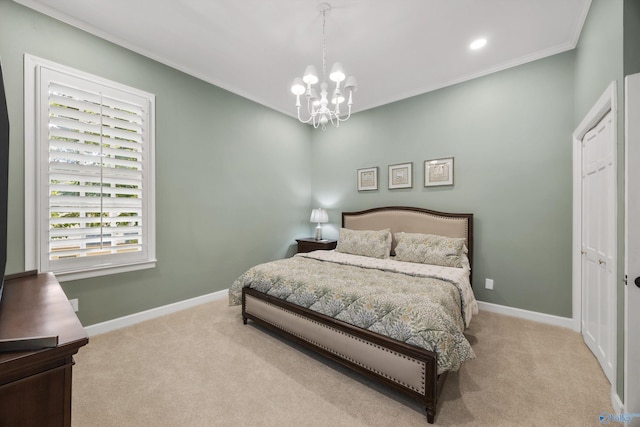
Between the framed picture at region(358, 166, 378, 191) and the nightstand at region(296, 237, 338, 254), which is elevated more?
the framed picture at region(358, 166, 378, 191)

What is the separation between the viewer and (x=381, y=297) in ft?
6.32

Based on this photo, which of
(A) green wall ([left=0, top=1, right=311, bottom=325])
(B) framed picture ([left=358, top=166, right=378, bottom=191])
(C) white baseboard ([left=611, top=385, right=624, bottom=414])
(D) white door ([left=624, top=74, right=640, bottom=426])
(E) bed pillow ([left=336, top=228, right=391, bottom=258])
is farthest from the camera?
(B) framed picture ([left=358, top=166, right=378, bottom=191])

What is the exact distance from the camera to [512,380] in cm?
192

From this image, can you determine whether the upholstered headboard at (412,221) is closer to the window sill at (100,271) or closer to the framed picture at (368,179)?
the framed picture at (368,179)

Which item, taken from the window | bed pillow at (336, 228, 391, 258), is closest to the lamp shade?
bed pillow at (336, 228, 391, 258)

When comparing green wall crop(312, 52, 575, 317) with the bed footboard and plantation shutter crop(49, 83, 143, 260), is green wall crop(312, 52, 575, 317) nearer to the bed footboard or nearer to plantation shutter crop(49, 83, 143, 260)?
the bed footboard

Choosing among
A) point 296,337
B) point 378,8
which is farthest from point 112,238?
point 378,8

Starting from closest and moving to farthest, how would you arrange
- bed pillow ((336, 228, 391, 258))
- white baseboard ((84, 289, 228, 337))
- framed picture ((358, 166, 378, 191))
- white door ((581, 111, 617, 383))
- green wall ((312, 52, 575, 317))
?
white door ((581, 111, 617, 383)) < white baseboard ((84, 289, 228, 337)) < green wall ((312, 52, 575, 317)) < bed pillow ((336, 228, 391, 258)) < framed picture ((358, 166, 378, 191))

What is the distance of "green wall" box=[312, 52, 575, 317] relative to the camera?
2785mm

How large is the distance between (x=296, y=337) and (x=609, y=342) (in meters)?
2.32

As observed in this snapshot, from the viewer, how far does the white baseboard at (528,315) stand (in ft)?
9.02

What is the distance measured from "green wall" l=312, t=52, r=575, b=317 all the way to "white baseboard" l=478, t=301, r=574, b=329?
5 centimetres

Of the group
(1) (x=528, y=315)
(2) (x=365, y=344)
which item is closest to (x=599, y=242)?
(1) (x=528, y=315)

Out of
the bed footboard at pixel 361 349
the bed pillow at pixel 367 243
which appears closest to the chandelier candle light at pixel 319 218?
the bed pillow at pixel 367 243
